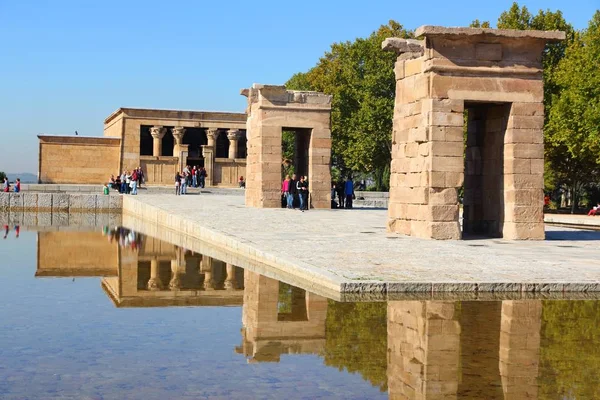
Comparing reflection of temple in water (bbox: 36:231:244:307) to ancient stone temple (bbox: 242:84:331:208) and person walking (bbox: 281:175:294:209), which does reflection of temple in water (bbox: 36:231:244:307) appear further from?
ancient stone temple (bbox: 242:84:331:208)

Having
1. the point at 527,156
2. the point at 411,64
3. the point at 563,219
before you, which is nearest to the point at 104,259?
the point at 411,64

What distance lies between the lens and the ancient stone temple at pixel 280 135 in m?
29.6

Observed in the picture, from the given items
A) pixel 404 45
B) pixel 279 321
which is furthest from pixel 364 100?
pixel 279 321

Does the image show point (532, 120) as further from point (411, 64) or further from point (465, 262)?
point (465, 262)

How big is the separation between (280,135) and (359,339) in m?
22.4

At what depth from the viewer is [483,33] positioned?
17219 millimetres

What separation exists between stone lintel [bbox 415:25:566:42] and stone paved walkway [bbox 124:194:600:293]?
4.16 metres

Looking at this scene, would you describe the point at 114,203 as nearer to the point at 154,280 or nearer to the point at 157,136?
the point at 157,136

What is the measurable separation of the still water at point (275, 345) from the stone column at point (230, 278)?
0.12 metres

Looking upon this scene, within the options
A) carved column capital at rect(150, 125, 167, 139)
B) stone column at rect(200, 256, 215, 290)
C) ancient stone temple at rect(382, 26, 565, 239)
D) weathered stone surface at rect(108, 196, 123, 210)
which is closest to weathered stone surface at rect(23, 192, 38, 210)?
weathered stone surface at rect(108, 196, 123, 210)

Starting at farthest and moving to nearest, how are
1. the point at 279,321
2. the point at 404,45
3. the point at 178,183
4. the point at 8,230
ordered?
the point at 178,183 → the point at 8,230 → the point at 404,45 → the point at 279,321

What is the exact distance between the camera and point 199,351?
7031mm

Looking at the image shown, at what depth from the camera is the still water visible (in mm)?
5848

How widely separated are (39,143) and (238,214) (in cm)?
3028
